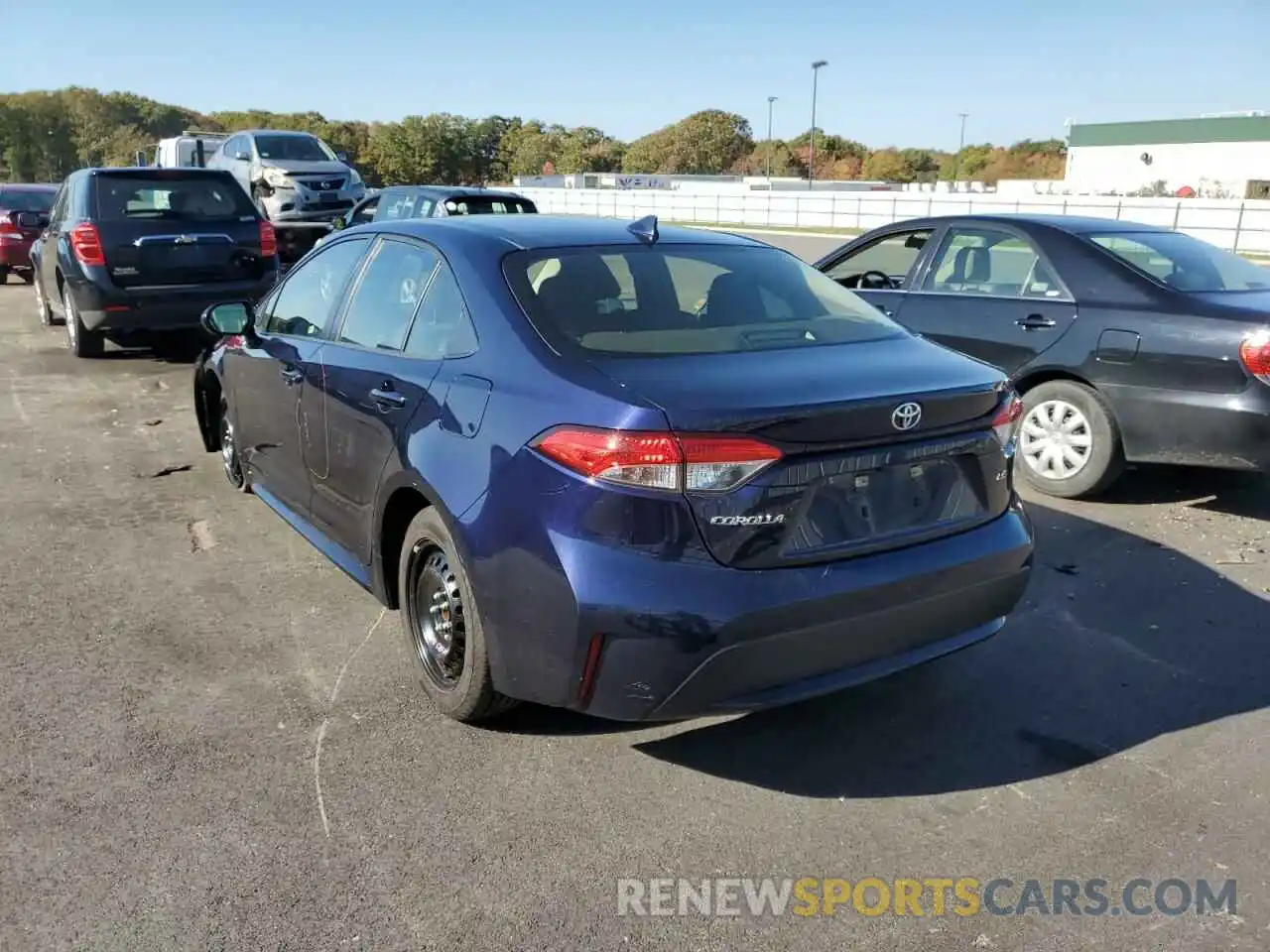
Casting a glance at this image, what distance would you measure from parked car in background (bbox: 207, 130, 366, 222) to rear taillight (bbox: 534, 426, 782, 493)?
15.8m

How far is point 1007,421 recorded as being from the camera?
3371 mm

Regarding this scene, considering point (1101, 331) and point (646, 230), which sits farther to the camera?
point (1101, 331)

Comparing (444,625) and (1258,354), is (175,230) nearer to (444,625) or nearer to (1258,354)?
(444,625)

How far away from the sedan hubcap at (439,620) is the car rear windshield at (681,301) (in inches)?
35.3

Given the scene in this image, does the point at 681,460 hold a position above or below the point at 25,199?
below

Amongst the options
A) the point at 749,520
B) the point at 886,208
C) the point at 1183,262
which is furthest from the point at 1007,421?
the point at 886,208

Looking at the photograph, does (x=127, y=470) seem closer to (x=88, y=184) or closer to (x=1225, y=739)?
(x=88, y=184)

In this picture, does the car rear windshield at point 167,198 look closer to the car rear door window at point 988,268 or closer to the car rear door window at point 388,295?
the car rear door window at point 388,295

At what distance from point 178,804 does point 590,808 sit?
1.21m

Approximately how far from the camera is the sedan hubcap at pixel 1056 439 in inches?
234

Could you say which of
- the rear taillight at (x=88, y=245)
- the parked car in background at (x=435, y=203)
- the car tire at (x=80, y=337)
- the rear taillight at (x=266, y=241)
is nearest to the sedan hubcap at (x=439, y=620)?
the rear taillight at (x=88, y=245)

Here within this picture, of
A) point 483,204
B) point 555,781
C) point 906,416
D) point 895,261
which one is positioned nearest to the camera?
point 906,416

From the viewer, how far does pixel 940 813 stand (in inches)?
121

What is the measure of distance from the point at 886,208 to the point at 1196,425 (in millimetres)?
40025
